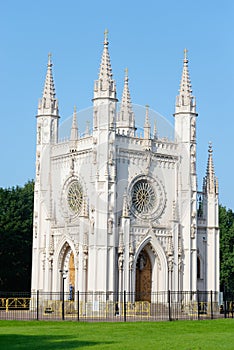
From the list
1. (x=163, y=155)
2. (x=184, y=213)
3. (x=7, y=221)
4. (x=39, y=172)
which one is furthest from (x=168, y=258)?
(x=7, y=221)

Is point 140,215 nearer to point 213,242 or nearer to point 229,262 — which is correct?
point 213,242

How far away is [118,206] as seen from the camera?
56.6 metres

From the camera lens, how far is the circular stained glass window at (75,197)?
59.0 meters

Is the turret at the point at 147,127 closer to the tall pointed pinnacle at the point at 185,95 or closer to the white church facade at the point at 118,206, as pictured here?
the white church facade at the point at 118,206

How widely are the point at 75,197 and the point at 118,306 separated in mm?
9661

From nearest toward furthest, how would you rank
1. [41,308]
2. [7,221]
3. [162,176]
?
[41,308] → [162,176] → [7,221]

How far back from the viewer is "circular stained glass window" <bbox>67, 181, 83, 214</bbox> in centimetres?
5897

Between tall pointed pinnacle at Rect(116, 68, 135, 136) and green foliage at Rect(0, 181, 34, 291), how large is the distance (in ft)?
40.9

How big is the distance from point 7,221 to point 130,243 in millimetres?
16651

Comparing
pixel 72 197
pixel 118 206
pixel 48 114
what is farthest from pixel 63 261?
pixel 48 114

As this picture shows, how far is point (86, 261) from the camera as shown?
56344 millimetres

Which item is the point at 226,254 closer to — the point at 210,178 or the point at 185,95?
the point at 210,178

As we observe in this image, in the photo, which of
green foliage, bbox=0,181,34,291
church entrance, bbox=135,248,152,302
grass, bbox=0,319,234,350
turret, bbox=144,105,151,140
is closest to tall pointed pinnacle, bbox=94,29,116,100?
turret, bbox=144,105,151,140

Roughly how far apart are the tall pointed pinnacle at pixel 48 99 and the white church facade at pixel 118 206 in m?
0.08
